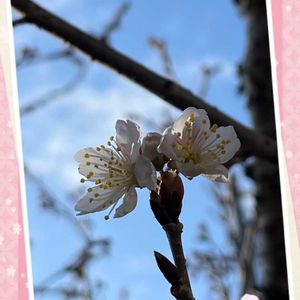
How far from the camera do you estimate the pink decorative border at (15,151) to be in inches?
32.5

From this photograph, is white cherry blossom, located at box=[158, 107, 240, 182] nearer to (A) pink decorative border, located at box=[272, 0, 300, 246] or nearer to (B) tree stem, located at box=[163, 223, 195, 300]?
(B) tree stem, located at box=[163, 223, 195, 300]

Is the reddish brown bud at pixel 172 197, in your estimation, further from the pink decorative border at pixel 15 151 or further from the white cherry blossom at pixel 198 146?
the pink decorative border at pixel 15 151

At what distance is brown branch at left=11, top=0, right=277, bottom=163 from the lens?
3.89 ft

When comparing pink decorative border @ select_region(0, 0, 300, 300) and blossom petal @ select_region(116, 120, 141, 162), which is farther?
pink decorative border @ select_region(0, 0, 300, 300)

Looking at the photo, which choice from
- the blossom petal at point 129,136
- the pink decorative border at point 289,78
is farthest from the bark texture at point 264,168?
the blossom petal at point 129,136

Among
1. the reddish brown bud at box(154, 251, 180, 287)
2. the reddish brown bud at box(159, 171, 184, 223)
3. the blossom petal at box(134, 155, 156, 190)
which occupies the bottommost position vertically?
the reddish brown bud at box(154, 251, 180, 287)

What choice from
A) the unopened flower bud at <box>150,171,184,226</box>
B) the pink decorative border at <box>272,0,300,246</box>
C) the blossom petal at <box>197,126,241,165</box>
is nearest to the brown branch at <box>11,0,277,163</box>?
the pink decorative border at <box>272,0,300,246</box>

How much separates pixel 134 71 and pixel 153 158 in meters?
0.59

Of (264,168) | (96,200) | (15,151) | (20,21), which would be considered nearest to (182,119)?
(96,200)

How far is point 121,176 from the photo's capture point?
72 cm

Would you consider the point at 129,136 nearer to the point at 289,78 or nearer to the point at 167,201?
the point at 167,201

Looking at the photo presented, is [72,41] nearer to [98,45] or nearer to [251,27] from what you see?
[98,45]

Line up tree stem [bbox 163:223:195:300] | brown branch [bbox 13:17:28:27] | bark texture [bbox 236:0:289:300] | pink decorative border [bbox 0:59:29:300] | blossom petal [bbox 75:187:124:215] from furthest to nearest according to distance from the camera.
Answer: bark texture [bbox 236:0:289:300] → brown branch [bbox 13:17:28:27] → pink decorative border [bbox 0:59:29:300] → blossom petal [bbox 75:187:124:215] → tree stem [bbox 163:223:195:300]

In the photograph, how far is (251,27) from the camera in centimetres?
192
